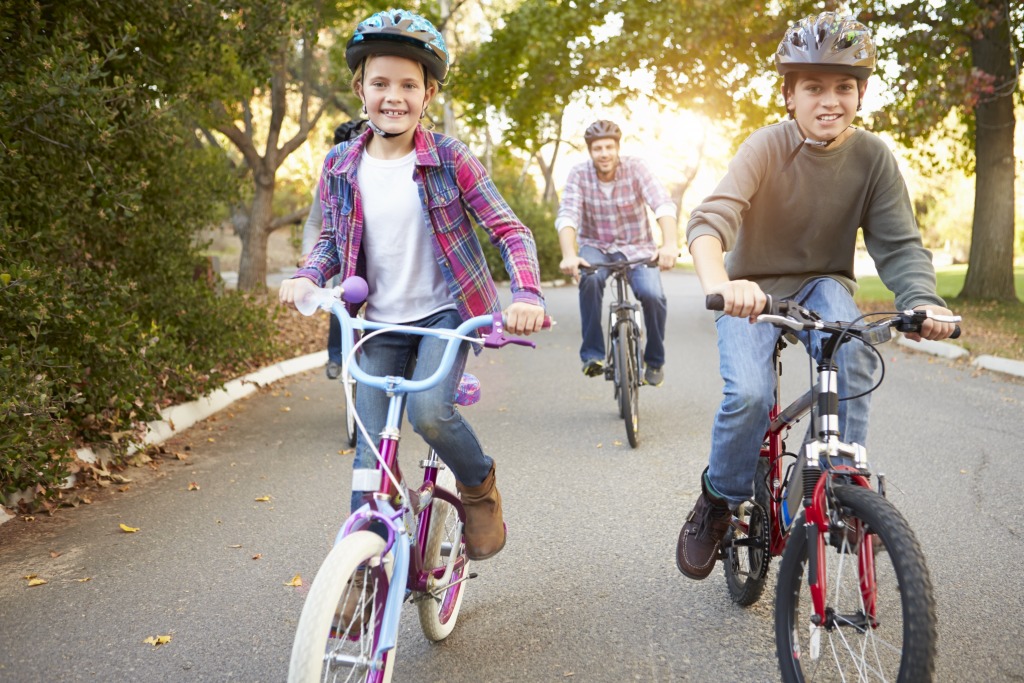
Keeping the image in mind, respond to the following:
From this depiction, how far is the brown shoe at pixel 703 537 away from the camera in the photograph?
3.80 metres

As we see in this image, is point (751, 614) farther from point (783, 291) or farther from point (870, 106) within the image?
point (870, 106)

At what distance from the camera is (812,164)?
3564 mm

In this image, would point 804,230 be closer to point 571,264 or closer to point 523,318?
point 523,318

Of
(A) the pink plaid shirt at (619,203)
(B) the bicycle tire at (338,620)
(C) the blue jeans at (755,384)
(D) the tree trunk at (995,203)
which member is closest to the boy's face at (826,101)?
(C) the blue jeans at (755,384)

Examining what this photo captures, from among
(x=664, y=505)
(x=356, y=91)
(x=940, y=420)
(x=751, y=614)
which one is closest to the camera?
(x=356, y=91)

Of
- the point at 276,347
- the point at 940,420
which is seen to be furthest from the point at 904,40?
the point at 276,347

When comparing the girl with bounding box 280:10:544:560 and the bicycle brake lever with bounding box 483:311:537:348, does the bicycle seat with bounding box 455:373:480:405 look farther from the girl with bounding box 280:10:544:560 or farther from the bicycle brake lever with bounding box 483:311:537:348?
the bicycle brake lever with bounding box 483:311:537:348

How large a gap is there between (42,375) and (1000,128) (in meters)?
15.8

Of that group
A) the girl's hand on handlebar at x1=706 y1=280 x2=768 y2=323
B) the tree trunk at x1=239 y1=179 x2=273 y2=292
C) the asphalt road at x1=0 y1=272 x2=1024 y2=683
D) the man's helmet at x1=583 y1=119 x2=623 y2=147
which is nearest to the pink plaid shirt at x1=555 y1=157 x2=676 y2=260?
the man's helmet at x1=583 y1=119 x2=623 y2=147

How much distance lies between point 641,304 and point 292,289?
5049 mm

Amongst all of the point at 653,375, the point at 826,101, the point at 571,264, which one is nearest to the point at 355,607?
the point at 826,101

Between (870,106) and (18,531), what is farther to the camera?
(870,106)

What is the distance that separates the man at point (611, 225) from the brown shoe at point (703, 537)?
3990mm

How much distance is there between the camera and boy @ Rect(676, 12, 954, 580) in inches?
130
